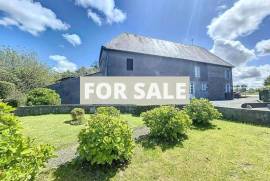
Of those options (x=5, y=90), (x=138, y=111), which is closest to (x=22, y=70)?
(x=5, y=90)

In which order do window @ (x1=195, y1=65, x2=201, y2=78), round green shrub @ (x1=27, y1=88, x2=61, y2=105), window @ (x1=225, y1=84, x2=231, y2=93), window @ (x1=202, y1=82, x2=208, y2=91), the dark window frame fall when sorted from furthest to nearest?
window @ (x1=225, y1=84, x2=231, y2=93), window @ (x1=202, y1=82, x2=208, y2=91), window @ (x1=195, y1=65, x2=201, y2=78), the dark window frame, round green shrub @ (x1=27, y1=88, x2=61, y2=105)

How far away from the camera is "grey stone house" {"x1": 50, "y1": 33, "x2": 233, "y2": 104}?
22109 mm

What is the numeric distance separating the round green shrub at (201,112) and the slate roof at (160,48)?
48.9 feet

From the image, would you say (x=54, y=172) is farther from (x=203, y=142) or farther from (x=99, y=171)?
(x=203, y=142)

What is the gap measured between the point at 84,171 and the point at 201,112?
608 centimetres

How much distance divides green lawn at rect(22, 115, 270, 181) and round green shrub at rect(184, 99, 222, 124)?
1063 millimetres

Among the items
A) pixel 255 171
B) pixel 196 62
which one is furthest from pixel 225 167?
pixel 196 62

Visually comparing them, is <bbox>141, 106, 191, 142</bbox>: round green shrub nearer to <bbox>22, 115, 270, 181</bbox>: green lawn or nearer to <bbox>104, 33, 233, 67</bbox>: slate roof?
<bbox>22, 115, 270, 181</bbox>: green lawn

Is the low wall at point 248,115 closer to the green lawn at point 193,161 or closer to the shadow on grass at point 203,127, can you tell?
the green lawn at point 193,161

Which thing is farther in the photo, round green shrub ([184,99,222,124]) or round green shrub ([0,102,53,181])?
round green shrub ([184,99,222,124])

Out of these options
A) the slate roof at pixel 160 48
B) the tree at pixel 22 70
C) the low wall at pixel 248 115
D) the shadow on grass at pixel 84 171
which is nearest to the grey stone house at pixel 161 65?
the slate roof at pixel 160 48

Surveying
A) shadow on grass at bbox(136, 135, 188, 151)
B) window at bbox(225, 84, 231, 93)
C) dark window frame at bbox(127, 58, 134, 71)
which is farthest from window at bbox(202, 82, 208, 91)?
shadow on grass at bbox(136, 135, 188, 151)

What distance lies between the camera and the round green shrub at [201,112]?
357 inches

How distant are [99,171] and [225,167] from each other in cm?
340
